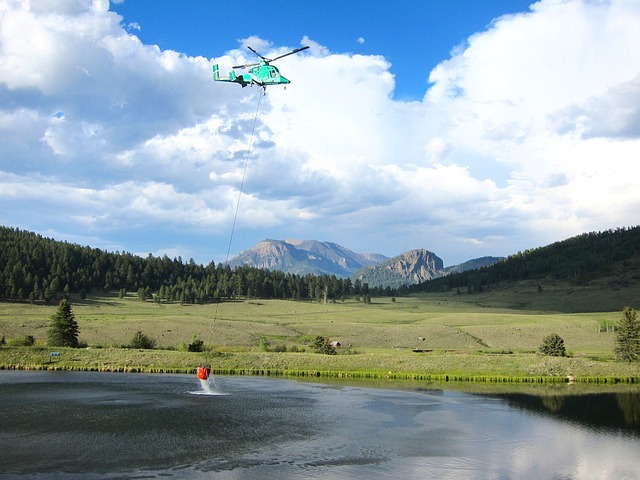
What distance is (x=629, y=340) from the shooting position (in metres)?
71.8

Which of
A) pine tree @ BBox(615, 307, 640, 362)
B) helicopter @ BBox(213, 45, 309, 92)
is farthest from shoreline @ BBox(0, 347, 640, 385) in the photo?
helicopter @ BBox(213, 45, 309, 92)

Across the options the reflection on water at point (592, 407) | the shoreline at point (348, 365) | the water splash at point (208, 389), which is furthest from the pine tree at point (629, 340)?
the water splash at point (208, 389)

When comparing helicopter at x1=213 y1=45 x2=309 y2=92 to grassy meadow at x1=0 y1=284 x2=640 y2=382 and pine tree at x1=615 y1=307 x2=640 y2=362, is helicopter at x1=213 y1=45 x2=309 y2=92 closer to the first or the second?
grassy meadow at x1=0 y1=284 x2=640 y2=382

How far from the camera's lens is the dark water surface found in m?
29.4

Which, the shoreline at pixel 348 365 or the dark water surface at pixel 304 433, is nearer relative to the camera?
the dark water surface at pixel 304 433

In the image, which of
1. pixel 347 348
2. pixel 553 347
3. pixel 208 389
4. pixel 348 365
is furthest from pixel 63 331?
pixel 553 347

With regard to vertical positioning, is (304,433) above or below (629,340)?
below

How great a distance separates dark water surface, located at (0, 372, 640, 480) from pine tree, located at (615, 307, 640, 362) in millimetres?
19199

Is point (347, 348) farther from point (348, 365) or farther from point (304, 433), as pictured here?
point (304, 433)

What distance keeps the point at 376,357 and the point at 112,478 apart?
48447mm

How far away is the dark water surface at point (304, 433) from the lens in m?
29.4

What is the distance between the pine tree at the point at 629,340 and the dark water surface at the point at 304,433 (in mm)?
19199

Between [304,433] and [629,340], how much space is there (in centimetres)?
5220

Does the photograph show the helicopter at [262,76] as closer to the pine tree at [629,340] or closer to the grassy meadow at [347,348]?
the grassy meadow at [347,348]
